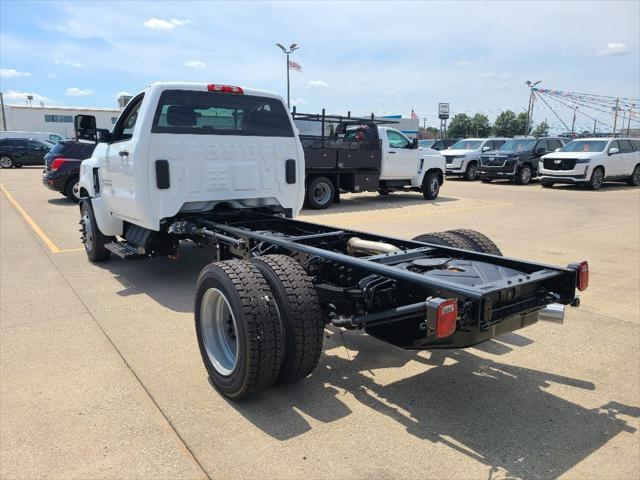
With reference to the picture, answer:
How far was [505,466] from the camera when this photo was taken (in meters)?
2.65

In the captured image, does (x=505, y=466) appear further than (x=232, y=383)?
No

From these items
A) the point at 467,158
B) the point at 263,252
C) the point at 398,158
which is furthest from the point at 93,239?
the point at 467,158

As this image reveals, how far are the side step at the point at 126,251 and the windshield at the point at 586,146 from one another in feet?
59.9

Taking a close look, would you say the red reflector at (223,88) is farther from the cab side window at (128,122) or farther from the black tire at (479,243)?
the black tire at (479,243)

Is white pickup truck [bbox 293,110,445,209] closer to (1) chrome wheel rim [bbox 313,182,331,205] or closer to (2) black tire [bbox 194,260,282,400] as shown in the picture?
(1) chrome wheel rim [bbox 313,182,331,205]

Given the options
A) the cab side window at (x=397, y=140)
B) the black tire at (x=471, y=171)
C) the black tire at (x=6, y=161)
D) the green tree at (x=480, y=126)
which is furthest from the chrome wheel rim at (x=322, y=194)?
the green tree at (x=480, y=126)

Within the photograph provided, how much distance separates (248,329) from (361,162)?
36.4 ft

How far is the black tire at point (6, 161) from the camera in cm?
2894

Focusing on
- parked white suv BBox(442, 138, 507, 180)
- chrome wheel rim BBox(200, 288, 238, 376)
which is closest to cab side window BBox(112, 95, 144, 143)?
chrome wheel rim BBox(200, 288, 238, 376)

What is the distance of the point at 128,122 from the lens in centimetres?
582

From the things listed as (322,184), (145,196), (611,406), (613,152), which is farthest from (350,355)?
(613,152)

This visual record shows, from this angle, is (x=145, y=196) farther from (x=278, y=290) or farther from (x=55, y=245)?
(x=55, y=245)

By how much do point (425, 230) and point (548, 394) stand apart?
22.1 ft

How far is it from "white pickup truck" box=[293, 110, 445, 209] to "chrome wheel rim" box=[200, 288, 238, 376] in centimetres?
924
